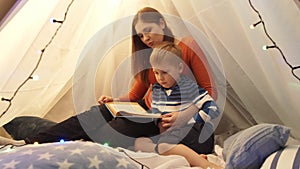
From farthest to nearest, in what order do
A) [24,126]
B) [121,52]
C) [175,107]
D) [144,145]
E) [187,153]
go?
[121,52], [24,126], [175,107], [144,145], [187,153]

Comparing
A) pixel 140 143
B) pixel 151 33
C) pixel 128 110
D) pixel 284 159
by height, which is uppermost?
pixel 151 33

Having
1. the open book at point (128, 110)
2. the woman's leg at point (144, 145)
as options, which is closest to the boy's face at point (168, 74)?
the open book at point (128, 110)

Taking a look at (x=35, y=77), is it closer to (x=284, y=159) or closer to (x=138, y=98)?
(x=138, y=98)

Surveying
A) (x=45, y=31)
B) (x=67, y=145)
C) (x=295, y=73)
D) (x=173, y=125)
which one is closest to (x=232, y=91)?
(x=173, y=125)

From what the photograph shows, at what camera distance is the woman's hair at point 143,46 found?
1.77 meters

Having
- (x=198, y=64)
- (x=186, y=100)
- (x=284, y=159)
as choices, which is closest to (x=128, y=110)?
(x=186, y=100)

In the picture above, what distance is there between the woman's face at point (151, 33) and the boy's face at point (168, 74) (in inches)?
6.9

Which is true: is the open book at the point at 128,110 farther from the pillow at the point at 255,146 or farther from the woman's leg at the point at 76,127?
the pillow at the point at 255,146

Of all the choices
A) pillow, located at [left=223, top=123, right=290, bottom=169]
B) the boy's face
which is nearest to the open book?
the boy's face

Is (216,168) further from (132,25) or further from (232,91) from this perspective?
(132,25)

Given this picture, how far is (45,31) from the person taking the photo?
1.46 metres

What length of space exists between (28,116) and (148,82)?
1.68 feet

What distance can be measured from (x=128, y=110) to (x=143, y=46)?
39 centimetres

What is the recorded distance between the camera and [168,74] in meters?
1.57
